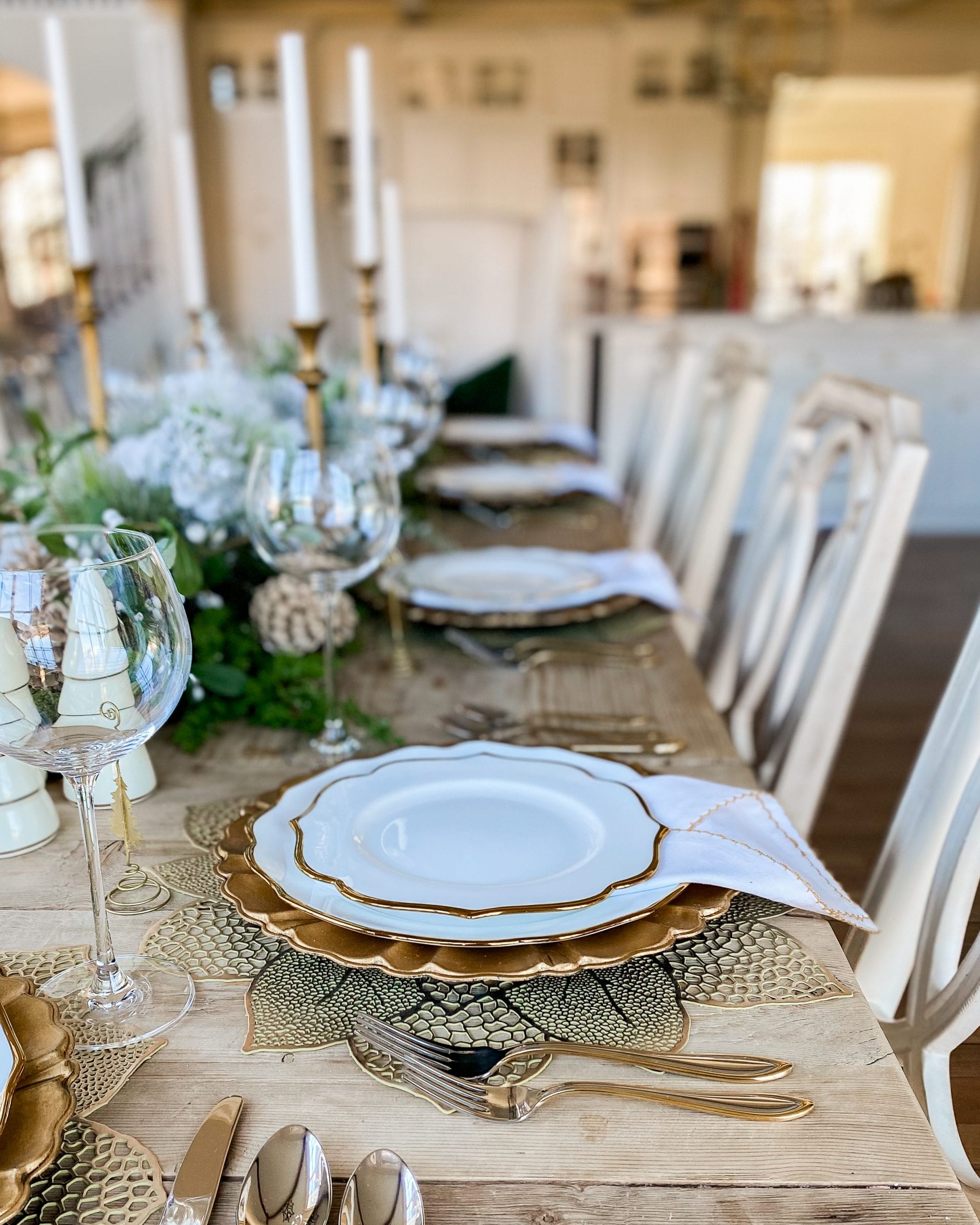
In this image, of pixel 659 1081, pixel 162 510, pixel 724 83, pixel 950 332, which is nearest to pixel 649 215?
pixel 724 83

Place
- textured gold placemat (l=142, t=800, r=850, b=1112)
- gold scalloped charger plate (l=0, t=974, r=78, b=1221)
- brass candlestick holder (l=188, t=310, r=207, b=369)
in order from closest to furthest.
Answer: gold scalloped charger plate (l=0, t=974, r=78, b=1221) < textured gold placemat (l=142, t=800, r=850, b=1112) < brass candlestick holder (l=188, t=310, r=207, b=369)

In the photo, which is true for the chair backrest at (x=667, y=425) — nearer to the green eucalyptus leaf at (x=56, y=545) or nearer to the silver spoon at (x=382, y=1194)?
the green eucalyptus leaf at (x=56, y=545)

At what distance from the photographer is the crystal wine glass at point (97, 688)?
19.4 inches

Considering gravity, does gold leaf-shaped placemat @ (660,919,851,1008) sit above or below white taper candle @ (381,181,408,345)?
below

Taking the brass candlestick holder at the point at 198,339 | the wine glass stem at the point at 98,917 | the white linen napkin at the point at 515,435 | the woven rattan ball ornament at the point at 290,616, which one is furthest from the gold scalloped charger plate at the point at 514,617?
the white linen napkin at the point at 515,435

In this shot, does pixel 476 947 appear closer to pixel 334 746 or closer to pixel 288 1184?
pixel 288 1184

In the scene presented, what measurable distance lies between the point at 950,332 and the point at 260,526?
4.22m

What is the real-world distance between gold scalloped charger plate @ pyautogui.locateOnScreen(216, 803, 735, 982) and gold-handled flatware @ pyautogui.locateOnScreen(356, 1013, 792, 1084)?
0.10 feet

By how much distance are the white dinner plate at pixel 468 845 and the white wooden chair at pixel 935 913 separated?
0.23 metres

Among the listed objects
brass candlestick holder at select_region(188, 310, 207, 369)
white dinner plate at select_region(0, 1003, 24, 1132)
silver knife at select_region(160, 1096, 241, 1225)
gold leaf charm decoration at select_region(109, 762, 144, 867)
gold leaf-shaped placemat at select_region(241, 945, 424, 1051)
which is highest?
brass candlestick holder at select_region(188, 310, 207, 369)

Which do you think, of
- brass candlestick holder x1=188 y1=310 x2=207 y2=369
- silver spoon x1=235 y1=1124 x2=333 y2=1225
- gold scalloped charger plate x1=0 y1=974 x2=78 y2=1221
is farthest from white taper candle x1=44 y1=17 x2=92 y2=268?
silver spoon x1=235 y1=1124 x2=333 y2=1225

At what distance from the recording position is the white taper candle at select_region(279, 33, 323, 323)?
1004 millimetres

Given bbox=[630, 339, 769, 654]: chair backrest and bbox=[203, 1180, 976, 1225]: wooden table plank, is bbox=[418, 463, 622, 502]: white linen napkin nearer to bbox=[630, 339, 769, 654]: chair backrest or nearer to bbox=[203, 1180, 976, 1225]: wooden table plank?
bbox=[630, 339, 769, 654]: chair backrest

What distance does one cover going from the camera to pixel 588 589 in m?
1.15
